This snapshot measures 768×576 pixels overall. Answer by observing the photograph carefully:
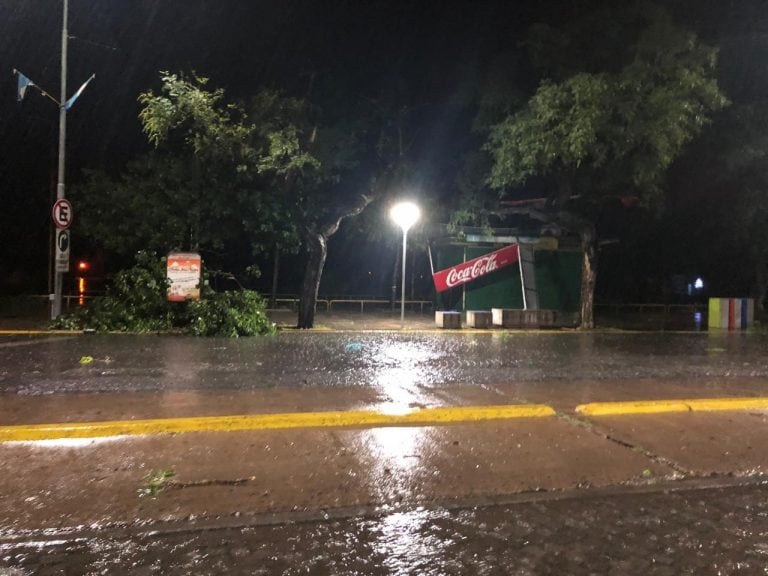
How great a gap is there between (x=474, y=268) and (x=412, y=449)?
1433 centimetres

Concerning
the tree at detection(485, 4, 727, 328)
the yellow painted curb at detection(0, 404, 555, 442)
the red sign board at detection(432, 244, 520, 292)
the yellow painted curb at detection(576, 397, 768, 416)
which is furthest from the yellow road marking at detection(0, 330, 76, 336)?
the yellow painted curb at detection(576, 397, 768, 416)

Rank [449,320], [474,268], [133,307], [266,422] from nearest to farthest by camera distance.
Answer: [266,422] → [133,307] → [449,320] → [474,268]

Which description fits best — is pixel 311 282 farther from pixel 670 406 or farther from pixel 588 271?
pixel 670 406

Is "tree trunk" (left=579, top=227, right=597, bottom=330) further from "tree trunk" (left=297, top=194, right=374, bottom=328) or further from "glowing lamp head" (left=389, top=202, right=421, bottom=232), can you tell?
"tree trunk" (left=297, top=194, right=374, bottom=328)

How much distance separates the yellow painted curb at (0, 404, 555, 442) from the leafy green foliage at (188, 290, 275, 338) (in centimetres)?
710

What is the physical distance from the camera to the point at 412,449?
18.9ft

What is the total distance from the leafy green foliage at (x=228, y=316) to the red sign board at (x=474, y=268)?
22.7ft

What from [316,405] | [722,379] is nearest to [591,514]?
[316,405]

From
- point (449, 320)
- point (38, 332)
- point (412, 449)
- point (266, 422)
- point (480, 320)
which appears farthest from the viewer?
point (480, 320)

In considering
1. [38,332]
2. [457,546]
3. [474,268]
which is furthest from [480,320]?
[457,546]

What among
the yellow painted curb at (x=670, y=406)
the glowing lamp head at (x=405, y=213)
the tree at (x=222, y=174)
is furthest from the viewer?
the glowing lamp head at (x=405, y=213)

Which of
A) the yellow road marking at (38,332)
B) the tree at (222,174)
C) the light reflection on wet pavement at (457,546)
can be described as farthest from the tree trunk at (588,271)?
the light reflection on wet pavement at (457,546)

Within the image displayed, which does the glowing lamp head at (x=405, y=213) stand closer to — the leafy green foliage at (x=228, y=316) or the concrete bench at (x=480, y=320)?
the concrete bench at (x=480, y=320)

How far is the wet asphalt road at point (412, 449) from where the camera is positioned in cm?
378
